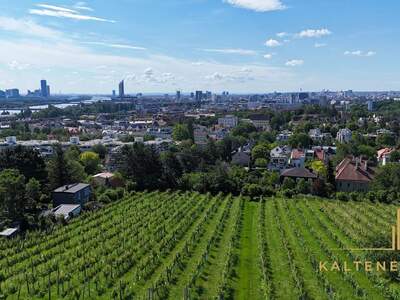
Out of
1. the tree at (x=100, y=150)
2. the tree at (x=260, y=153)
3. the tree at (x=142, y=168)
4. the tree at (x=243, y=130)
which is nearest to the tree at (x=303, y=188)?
the tree at (x=142, y=168)

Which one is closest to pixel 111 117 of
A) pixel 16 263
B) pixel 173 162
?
pixel 173 162

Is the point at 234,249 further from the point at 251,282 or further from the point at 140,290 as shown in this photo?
the point at 140,290

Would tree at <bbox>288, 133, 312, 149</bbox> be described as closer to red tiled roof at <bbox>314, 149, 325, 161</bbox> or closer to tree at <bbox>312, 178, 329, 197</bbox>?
red tiled roof at <bbox>314, 149, 325, 161</bbox>

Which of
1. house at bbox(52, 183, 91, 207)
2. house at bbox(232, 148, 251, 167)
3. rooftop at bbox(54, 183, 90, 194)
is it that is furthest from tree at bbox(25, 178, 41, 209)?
house at bbox(232, 148, 251, 167)

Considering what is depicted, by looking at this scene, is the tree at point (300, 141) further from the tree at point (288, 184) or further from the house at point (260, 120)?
the house at point (260, 120)

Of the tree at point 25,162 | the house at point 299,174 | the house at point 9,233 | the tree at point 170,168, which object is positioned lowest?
the house at point 299,174

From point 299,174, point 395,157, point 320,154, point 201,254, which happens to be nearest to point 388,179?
point 299,174
